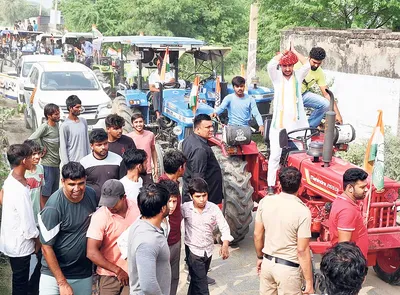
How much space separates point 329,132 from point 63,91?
27.5ft

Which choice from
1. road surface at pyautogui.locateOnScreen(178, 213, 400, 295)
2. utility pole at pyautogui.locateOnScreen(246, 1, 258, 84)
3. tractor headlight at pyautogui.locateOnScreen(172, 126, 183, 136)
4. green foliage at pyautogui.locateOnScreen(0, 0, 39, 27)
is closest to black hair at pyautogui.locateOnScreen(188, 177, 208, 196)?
road surface at pyautogui.locateOnScreen(178, 213, 400, 295)

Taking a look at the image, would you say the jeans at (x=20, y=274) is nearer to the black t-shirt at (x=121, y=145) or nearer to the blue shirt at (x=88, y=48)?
the black t-shirt at (x=121, y=145)

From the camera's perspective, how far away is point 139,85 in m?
11.4

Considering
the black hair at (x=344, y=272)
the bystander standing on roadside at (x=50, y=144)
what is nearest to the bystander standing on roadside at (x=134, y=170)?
the bystander standing on roadside at (x=50, y=144)

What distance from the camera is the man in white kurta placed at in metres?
6.76

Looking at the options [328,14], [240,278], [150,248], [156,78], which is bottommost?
[240,278]

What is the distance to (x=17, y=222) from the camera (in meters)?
4.93

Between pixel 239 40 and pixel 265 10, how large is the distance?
28.3ft

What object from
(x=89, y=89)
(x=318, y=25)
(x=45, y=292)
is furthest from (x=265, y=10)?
(x=45, y=292)

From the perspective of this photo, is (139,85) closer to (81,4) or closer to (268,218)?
(268,218)

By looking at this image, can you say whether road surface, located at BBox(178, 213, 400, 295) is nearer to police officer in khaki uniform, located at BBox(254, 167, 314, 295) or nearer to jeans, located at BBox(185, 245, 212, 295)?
jeans, located at BBox(185, 245, 212, 295)

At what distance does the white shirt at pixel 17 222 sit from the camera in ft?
16.2

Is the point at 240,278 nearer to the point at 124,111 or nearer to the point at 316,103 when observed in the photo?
the point at 316,103

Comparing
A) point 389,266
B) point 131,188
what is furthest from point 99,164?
point 389,266
